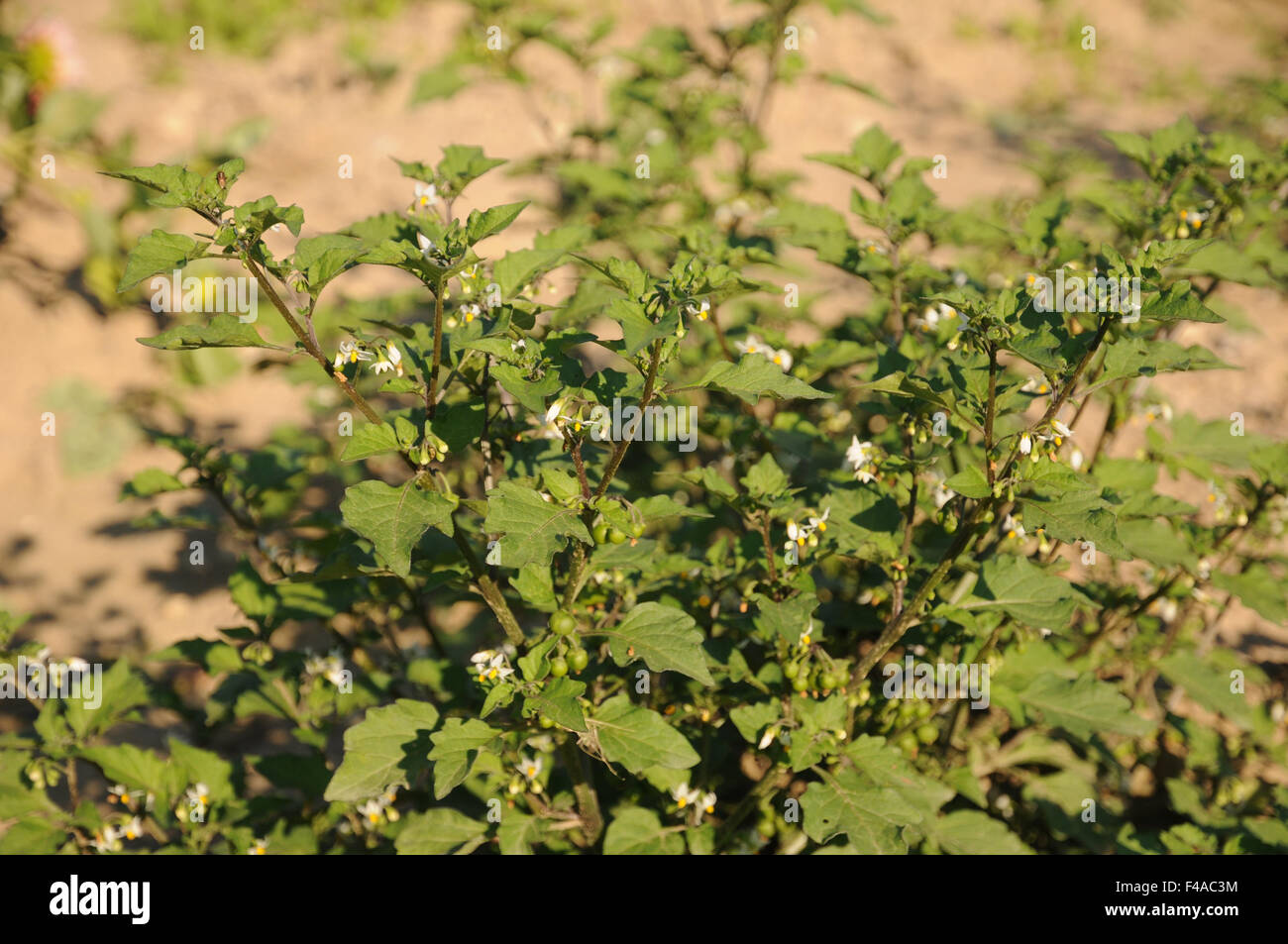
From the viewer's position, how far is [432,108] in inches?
383

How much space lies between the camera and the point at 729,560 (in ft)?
10.2

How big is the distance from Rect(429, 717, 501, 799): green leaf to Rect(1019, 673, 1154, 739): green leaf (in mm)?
1942

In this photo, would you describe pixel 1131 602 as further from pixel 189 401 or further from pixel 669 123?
pixel 189 401

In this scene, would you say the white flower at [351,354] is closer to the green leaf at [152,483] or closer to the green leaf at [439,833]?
the green leaf at [152,483]

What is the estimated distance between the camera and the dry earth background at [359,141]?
223 inches

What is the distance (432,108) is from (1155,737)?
894 centimetres

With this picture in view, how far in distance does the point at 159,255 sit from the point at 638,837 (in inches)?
88.4

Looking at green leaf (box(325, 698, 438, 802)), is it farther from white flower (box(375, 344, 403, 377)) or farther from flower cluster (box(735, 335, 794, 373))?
flower cluster (box(735, 335, 794, 373))

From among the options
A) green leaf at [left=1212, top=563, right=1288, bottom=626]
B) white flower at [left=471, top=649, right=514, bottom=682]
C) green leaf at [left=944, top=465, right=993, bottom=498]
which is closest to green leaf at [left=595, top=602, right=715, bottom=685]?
white flower at [left=471, top=649, right=514, bottom=682]

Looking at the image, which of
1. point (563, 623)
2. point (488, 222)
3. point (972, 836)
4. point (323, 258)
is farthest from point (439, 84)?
point (972, 836)

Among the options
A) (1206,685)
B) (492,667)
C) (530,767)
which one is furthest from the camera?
(1206,685)

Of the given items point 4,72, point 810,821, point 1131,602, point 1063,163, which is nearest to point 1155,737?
point 1131,602

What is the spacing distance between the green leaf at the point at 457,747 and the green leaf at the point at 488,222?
1.33 metres

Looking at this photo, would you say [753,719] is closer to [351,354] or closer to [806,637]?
[806,637]
